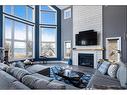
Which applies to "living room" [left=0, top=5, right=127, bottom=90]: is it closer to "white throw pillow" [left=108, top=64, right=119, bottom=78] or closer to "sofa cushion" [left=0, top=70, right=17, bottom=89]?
"white throw pillow" [left=108, top=64, right=119, bottom=78]

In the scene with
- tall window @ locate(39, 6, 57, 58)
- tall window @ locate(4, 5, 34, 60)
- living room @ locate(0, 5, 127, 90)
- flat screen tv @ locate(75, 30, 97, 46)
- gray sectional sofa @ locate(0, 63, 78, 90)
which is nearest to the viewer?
gray sectional sofa @ locate(0, 63, 78, 90)

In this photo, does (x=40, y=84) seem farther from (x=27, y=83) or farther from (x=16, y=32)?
(x=16, y=32)

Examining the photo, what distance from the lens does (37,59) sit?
5125mm

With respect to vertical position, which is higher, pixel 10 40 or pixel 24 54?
pixel 10 40

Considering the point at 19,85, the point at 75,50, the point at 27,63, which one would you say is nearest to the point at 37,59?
the point at 27,63

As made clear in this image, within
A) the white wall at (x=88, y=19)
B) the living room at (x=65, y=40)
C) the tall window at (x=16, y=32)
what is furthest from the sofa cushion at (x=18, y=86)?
the white wall at (x=88, y=19)

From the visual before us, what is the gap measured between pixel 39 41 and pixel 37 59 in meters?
0.64

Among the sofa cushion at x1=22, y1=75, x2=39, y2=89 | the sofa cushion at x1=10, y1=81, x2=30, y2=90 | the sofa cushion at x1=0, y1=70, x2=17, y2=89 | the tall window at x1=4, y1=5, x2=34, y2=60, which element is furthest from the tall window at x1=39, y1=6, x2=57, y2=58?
the sofa cushion at x1=10, y1=81, x2=30, y2=90

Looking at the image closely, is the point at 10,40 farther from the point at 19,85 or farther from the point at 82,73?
the point at 19,85

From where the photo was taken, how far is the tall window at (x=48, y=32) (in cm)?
465

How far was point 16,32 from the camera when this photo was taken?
420 centimetres

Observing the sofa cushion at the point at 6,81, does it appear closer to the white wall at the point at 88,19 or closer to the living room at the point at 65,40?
the living room at the point at 65,40

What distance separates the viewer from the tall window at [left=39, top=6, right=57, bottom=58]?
15.3 feet

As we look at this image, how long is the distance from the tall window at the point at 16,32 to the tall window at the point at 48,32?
1.44 ft
